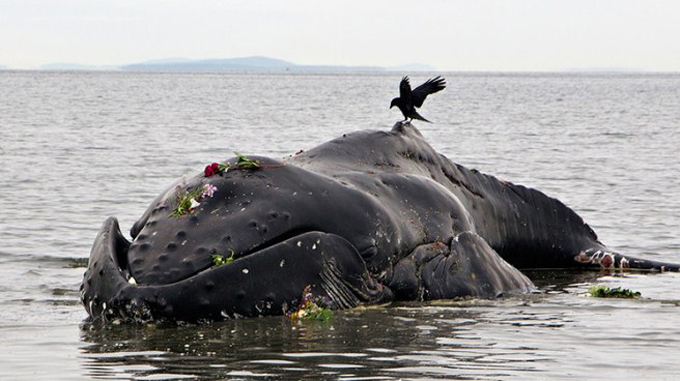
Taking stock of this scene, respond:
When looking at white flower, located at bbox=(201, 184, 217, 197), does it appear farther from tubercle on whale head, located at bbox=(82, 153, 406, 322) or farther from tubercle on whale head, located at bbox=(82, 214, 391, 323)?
tubercle on whale head, located at bbox=(82, 214, 391, 323)

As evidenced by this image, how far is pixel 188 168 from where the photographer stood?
85.0ft

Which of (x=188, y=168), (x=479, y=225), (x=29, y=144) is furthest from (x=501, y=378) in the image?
(x=29, y=144)

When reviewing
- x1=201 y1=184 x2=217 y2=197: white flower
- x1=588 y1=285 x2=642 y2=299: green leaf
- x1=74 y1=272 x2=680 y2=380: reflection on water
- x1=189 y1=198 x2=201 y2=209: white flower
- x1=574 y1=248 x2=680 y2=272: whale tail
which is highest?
x1=201 y1=184 x2=217 y2=197: white flower

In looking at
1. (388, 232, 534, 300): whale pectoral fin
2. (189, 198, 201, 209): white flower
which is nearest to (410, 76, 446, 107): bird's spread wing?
(388, 232, 534, 300): whale pectoral fin

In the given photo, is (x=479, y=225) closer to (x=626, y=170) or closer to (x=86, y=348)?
(x=86, y=348)

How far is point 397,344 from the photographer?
7.56 m

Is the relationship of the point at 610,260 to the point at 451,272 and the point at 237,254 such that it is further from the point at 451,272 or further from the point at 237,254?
the point at 237,254

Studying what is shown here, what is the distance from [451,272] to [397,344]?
1958 mm

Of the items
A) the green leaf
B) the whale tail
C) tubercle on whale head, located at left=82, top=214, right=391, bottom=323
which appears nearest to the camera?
tubercle on whale head, located at left=82, top=214, right=391, bottom=323

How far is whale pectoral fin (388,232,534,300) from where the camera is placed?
30.2ft

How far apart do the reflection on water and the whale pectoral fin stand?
15 centimetres

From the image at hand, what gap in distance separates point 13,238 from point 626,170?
16.2 meters

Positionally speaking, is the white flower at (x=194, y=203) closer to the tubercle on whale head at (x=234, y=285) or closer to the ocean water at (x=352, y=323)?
the tubercle on whale head at (x=234, y=285)

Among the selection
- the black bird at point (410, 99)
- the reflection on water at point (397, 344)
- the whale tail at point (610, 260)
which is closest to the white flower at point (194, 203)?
the reflection on water at point (397, 344)
